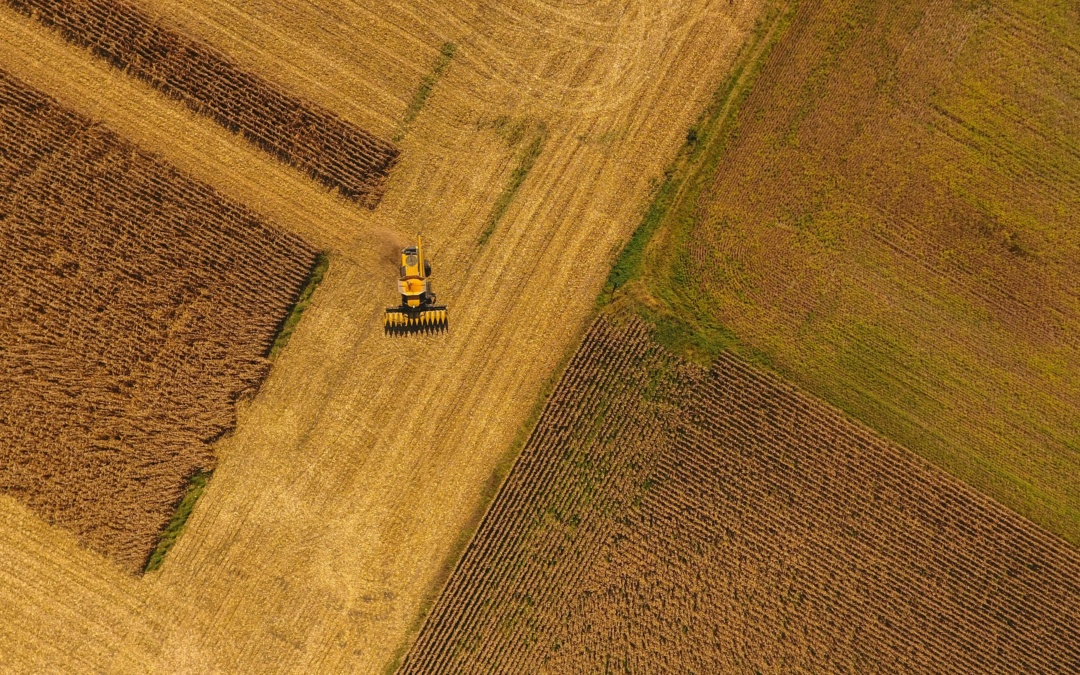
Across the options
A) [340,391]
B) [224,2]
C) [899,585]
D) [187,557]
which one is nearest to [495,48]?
[224,2]

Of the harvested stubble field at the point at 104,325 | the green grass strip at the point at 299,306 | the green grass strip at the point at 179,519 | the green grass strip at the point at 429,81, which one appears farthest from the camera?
the green grass strip at the point at 429,81

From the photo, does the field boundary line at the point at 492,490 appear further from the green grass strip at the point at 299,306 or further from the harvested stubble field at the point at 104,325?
the harvested stubble field at the point at 104,325

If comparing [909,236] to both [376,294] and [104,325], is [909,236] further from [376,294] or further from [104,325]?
[104,325]

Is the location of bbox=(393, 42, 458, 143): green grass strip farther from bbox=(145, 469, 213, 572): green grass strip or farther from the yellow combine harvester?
bbox=(145, 469, 213, 572): green grass strip

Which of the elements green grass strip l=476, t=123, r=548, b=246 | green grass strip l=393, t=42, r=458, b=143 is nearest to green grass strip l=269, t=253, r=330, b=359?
green grass strip l=476, t=123, r=548, b=246

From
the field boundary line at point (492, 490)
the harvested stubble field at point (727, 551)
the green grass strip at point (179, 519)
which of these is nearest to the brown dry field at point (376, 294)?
the field boundary line at point (492, 490)

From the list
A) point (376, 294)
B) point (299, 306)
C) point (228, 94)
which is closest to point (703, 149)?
point (376, 294)
